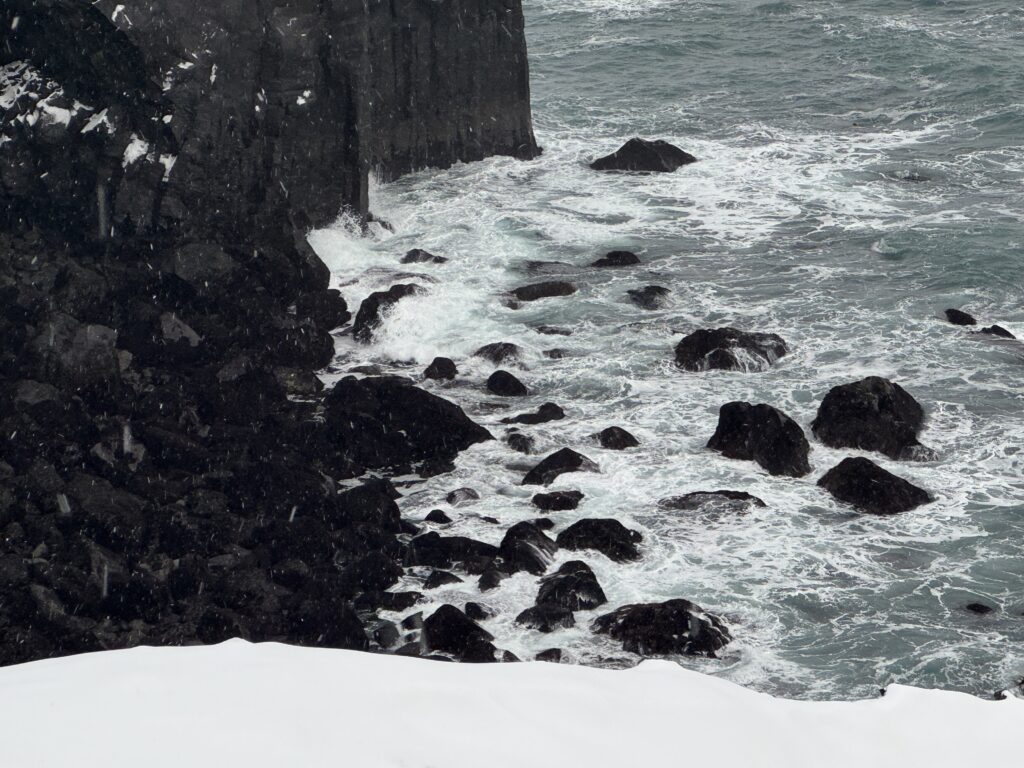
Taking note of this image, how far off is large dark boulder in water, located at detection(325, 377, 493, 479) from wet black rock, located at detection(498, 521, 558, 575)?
388cm

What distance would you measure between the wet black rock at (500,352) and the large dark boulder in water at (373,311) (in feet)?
9.24

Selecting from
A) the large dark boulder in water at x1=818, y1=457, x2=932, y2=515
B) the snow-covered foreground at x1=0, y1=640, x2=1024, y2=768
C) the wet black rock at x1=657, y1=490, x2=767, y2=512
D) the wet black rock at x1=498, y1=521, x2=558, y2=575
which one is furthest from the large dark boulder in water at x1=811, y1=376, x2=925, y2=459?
the snow-covered foreground at x1=0, y1=640, x2=1024, y2=768

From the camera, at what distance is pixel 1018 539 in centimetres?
2183

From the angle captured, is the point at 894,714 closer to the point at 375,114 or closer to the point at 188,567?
the point at 188,567

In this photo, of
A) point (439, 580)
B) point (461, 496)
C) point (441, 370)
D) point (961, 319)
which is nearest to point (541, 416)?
point (441, 370)

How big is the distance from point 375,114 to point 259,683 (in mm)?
34412

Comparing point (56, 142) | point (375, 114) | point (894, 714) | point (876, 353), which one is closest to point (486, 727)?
point (894, 714)

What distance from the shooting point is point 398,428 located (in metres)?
25.5

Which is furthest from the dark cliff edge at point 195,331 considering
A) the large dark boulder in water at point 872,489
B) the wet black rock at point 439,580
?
the large dark boulder in water at point 872,489

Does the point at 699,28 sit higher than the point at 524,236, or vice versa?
the point at 699,28

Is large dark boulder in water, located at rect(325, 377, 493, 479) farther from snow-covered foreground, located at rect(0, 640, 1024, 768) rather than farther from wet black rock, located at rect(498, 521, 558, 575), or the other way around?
snow-covered foreground, located at rect(0, 640, 1024, 768)

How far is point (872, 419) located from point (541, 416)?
6.66 m

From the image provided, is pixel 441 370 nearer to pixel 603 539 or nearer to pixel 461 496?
pixel 461 496

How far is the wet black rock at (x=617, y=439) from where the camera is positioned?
25.1m
